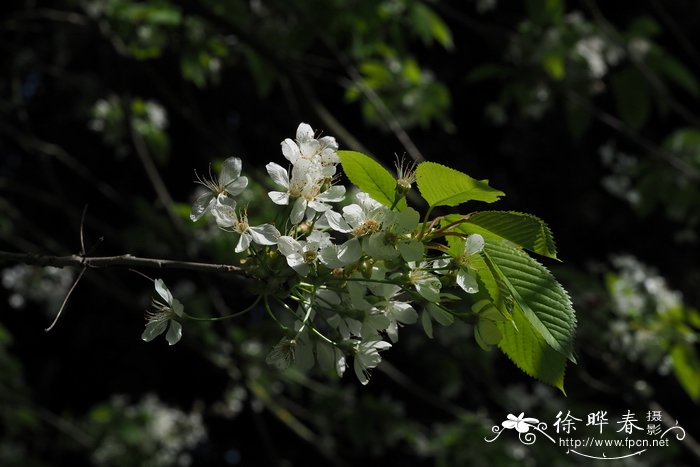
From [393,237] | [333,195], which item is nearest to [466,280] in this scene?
[393,237]

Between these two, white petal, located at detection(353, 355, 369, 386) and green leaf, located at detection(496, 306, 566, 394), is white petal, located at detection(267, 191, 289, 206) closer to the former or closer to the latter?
white petal, located at detection(353, 355, 369, 386)

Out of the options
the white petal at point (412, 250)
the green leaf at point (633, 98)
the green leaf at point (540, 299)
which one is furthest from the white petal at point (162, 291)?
the green leaf at point (633, 98)

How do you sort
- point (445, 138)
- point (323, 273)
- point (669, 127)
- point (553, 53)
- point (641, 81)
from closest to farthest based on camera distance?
point (323, 273), point (641, 81), point (553, 53), point (445, 138), point (669, 127)

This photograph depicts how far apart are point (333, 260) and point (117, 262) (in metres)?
0.26

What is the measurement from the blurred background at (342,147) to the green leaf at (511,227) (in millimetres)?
767

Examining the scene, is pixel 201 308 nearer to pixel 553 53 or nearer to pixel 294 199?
pixel 553 53

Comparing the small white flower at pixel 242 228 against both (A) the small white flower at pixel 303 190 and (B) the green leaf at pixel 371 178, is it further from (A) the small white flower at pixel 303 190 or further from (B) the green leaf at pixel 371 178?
(B) the green leaf at pixel 371 178

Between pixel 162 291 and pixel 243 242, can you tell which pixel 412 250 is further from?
pixel 162 291

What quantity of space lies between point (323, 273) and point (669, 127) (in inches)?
253

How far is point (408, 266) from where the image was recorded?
102 centimetres

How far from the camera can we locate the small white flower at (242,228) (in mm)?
994

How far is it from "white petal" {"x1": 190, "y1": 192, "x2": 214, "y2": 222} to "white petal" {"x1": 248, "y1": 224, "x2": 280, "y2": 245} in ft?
0.33

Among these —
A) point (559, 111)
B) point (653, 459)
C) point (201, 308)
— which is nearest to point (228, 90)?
point (559, 111)

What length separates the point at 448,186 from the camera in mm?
1058
